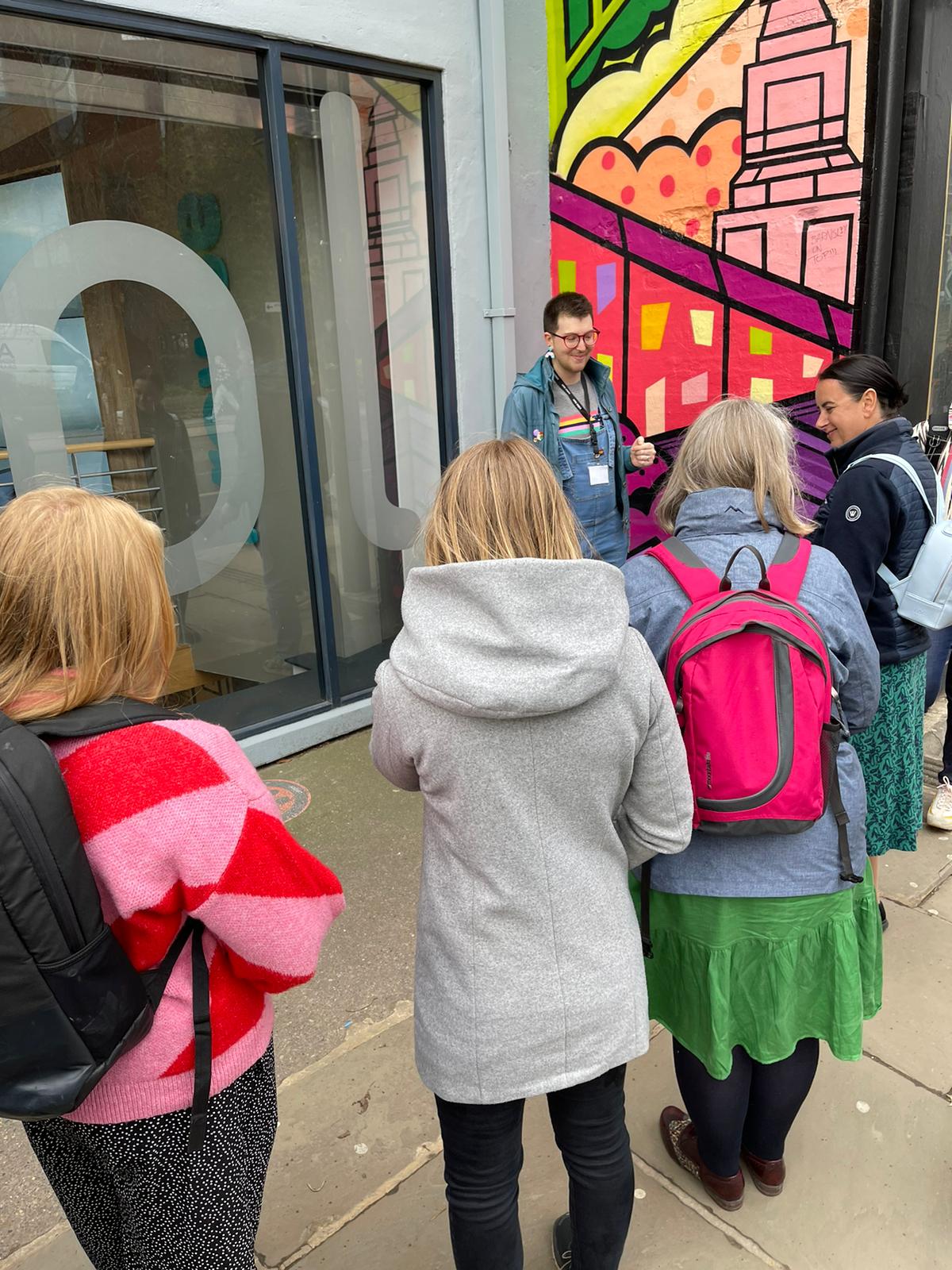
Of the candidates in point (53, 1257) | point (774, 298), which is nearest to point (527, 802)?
point (53, 1257)

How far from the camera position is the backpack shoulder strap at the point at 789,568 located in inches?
72.7

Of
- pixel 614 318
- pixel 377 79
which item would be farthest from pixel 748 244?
pixel 377 79

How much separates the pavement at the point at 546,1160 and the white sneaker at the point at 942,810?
2.43 feet

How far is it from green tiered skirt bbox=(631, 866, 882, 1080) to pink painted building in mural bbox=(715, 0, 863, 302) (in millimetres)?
3543

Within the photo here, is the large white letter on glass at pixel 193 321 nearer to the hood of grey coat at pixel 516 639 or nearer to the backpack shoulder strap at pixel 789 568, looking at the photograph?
the hood of grey coat at pixel 516 639

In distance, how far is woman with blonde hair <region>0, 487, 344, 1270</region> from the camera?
1292 millimetres

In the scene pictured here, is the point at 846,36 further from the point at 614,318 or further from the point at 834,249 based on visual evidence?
the point at 614,318

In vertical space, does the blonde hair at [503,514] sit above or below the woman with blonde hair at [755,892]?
above

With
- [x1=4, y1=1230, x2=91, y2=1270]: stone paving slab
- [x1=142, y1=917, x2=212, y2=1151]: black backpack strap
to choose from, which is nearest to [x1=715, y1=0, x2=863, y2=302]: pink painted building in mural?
[x1=142, y1=917, x2=212, y2=1151]: black backpack strap

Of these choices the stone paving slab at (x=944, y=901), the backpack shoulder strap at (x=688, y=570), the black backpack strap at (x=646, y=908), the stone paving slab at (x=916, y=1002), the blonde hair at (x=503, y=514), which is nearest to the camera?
the blonde hair at (x=503, y=514)

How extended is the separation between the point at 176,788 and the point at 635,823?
796 mm

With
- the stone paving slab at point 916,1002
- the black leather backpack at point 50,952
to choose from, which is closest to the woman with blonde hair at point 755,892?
the stone paving slab at point 916,1002

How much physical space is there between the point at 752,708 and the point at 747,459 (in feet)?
1.93

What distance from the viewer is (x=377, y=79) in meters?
4.61
